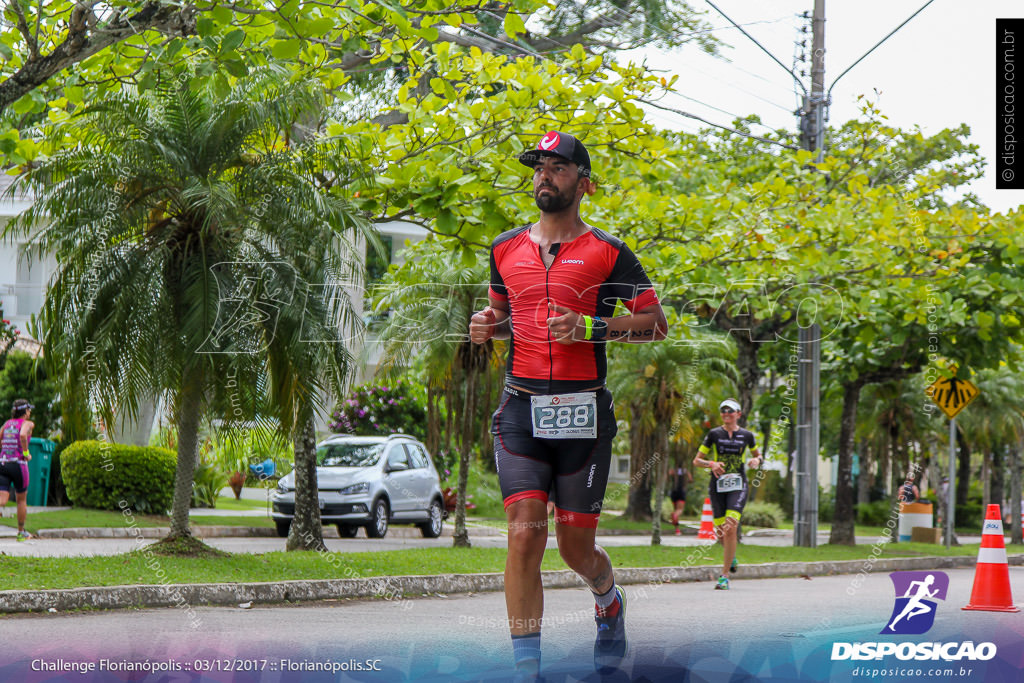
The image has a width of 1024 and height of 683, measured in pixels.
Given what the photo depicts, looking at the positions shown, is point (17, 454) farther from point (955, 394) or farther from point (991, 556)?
point (955, 394)

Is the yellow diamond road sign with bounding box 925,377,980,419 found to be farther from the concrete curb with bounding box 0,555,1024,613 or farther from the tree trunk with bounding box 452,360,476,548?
the tree trunk with bounding box 452,360,476,548

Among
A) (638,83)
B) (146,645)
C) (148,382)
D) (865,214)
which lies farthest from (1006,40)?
(146,645)

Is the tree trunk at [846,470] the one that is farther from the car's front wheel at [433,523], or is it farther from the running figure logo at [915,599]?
the running figure logo at [915,599]

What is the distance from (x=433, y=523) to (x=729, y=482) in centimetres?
903

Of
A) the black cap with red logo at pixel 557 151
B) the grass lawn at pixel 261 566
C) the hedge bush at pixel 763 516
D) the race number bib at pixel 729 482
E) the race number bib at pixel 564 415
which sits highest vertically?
the black cap with red logo at pixel 557 151

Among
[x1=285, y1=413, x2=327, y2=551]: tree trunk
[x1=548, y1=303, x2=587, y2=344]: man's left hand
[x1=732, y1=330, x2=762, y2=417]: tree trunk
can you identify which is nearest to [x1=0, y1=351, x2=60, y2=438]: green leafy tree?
[x1=285, y1=413, x2=327, y2=551]: tree trunk

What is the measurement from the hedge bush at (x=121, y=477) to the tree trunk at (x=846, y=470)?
39.3 ft

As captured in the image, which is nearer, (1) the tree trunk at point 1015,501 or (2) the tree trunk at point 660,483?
(2) the tree trunk at point 660,483

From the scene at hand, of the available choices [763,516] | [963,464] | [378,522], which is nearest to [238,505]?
[378,522]

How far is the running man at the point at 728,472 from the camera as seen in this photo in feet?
38.3

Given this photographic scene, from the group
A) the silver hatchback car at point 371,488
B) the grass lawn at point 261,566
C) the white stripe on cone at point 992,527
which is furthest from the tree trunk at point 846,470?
the white stripe on cone at point 992,527

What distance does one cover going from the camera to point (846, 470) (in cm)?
2141

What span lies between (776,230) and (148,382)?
312 inches

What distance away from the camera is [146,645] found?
6.16m
